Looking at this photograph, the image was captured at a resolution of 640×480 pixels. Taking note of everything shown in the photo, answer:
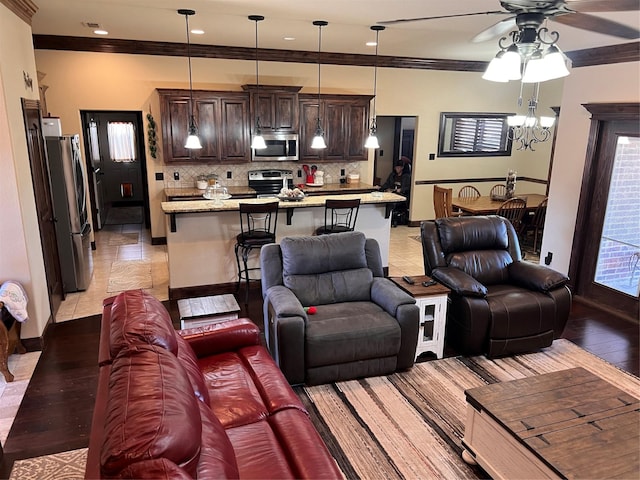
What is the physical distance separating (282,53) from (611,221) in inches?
200

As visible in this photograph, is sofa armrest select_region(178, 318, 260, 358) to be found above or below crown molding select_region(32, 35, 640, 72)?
below

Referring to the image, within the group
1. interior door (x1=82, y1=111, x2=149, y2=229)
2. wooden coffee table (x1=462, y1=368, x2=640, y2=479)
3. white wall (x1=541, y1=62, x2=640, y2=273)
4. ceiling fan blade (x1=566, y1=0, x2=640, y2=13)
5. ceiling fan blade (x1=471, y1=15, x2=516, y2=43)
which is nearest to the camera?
wooden coffee table (x1=462, y1=368, x2=640, y2=479)

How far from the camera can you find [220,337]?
2939 millimetres

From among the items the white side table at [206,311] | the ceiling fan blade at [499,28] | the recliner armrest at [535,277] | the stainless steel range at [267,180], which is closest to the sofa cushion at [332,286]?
the white side table at [206,311]

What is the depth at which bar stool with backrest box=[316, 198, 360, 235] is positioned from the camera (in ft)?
16.6

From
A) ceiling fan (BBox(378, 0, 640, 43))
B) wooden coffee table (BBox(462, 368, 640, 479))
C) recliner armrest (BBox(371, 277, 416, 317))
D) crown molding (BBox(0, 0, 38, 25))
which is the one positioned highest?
crown molding (BBox(0, 0, 38, 25))

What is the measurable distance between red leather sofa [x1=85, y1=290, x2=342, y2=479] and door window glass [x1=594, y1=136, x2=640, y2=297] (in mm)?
4111

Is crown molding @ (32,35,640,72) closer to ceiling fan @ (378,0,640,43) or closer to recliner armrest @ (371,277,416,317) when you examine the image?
ceiling fan @ (378,0,640,43)

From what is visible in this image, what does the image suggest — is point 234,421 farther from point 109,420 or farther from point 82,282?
point 82,282

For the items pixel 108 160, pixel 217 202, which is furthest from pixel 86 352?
pixel 108 160

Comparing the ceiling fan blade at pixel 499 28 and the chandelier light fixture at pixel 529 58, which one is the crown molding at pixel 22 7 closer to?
the ceiling fan blade at pixel 499 28

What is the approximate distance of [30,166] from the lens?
404cm

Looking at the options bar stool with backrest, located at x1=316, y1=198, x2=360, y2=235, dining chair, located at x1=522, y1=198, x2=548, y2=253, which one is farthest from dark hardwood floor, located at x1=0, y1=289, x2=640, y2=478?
dining chair, located at x1=522, y1=198, x2=548, y2=253

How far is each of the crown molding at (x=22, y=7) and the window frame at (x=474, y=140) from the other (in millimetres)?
6341
